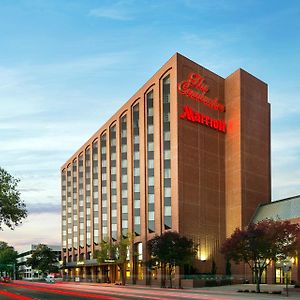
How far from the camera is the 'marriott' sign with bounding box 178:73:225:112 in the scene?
9212cm

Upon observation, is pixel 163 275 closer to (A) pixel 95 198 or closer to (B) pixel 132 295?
(B) pixel 132 295

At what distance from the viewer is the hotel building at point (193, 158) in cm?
9119

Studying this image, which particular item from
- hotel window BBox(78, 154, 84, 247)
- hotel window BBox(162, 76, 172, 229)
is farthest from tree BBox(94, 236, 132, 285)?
hotel window BBox(78, 154, 84, 247)

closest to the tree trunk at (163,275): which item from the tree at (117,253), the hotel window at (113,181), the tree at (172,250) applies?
the tree at (172,250)

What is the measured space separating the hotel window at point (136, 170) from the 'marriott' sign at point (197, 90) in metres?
15.9

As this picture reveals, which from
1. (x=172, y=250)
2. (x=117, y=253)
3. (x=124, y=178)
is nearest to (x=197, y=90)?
(x=124, y=178)

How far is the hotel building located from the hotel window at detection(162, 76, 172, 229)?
17cm

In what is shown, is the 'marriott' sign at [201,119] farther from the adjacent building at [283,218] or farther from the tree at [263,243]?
the tree at [263,243]

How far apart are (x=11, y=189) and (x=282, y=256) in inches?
1506

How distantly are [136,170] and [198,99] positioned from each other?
19358mm

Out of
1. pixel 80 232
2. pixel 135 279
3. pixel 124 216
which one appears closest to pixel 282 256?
pixel 135 279

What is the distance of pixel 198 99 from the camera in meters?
94.2

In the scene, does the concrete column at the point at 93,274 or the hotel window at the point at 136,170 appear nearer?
the hotel window at the point at 136,170

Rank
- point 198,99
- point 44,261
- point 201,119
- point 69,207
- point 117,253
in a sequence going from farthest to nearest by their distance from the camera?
point 44,261
point 69,207
point 117,253
point 198,99
point 201,119
